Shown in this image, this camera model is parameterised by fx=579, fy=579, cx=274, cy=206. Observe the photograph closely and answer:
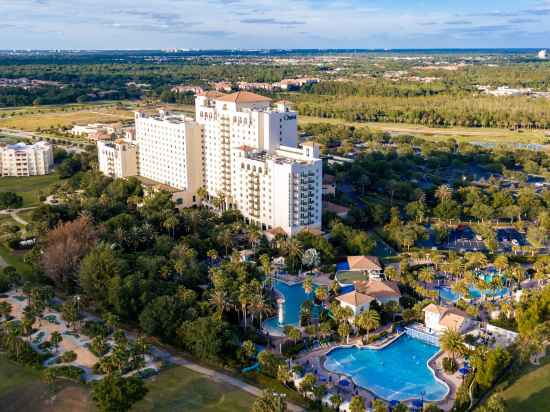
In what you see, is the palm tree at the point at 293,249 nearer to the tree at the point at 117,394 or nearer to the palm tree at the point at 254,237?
the palm tree at the point at 254,237

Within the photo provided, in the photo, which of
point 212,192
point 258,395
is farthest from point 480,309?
point 212,192

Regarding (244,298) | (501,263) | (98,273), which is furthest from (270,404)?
(501,263)

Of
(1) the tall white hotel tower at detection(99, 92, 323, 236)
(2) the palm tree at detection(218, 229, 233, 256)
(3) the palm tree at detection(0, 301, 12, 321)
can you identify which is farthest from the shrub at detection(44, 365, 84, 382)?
(1) the tall white hotel tower at detection(99, 92, 323, 236)

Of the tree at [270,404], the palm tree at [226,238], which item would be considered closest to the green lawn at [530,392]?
the tree at [270,404]

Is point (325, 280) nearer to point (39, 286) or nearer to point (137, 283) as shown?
point (137, 283)

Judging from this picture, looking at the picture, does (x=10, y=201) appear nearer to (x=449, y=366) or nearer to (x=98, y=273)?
(x=98, y=273)

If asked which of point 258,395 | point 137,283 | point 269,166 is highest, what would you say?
point 269,166
